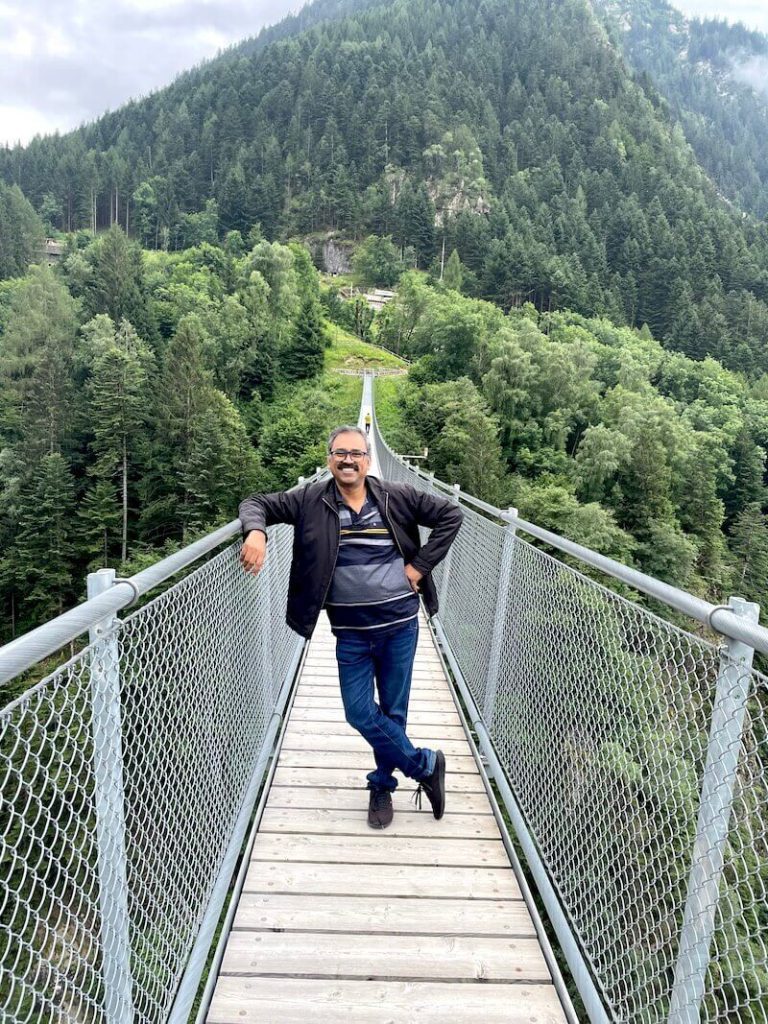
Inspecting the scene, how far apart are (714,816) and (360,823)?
6.04ft

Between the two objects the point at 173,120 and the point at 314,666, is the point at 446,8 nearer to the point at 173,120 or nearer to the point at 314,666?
the point at 173,120

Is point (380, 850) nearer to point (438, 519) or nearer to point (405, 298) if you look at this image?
point (438, 519)

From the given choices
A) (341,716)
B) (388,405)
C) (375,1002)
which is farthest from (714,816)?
(388,405)

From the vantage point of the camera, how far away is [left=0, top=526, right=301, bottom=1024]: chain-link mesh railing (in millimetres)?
1271

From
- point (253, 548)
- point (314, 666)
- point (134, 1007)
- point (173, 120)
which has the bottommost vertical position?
point (314, 666)

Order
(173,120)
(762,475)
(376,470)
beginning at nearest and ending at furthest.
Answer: (376,470) → (762,475) → (173,120)

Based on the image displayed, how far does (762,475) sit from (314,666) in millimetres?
51475

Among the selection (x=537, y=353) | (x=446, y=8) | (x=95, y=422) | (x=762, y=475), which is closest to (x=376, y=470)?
(x=95, y=422)

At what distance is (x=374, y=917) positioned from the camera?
2350 millimetres

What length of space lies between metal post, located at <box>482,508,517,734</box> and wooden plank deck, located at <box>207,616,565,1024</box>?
468 mm

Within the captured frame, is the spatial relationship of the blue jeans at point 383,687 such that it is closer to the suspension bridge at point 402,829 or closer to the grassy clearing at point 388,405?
the suspension bridge at point 402,829


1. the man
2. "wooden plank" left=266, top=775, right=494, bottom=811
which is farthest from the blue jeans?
"wooden plank" left=266, top=775, right=494, bottom=811

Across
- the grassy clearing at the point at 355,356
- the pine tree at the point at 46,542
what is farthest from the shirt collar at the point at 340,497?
the grassy clearing at the point at 355,356

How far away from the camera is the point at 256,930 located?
2.26 metres
